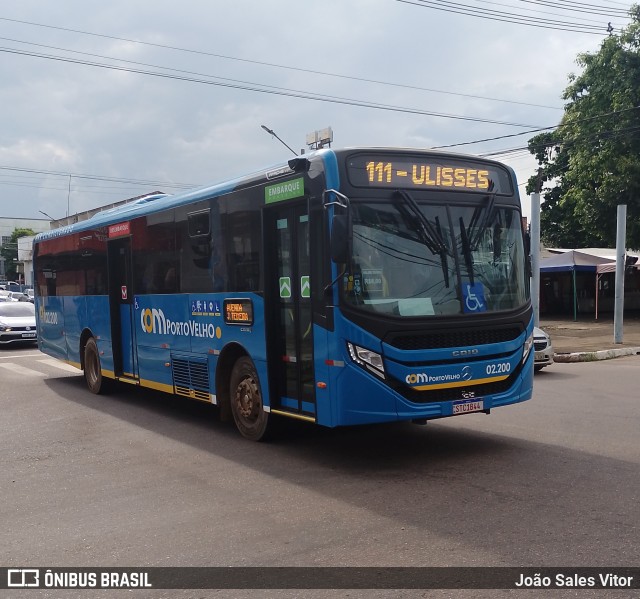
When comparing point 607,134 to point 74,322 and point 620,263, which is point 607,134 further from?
point 74,322

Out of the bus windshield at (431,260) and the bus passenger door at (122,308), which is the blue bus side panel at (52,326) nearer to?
the bus passenger door at (122,308)

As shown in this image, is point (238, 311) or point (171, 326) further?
point (171, 326)

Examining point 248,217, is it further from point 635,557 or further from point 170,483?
point 635,557

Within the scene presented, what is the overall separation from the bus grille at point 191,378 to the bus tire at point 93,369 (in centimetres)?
325

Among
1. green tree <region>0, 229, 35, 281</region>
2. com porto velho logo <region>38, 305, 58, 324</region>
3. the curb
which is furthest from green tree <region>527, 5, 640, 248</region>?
green tree <region>0, 229, 35, 281</region>

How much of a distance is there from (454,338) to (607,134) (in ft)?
80.6

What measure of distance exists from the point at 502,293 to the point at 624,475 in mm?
2115

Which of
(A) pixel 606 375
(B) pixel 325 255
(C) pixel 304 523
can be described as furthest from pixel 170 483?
(A) pixel 606 375

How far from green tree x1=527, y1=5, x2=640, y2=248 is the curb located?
10.4 m

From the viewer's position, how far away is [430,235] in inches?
281

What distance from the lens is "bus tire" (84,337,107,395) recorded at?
41.8ft

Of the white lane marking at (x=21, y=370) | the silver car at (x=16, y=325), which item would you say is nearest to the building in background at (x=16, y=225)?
the silver car at (x=16, y=325)

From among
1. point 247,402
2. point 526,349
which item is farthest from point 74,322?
point 526,349

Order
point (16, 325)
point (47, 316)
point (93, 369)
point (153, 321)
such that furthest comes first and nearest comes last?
point (16, 325)
point (47, 316)
point (93, 369)
point (153, 321)
